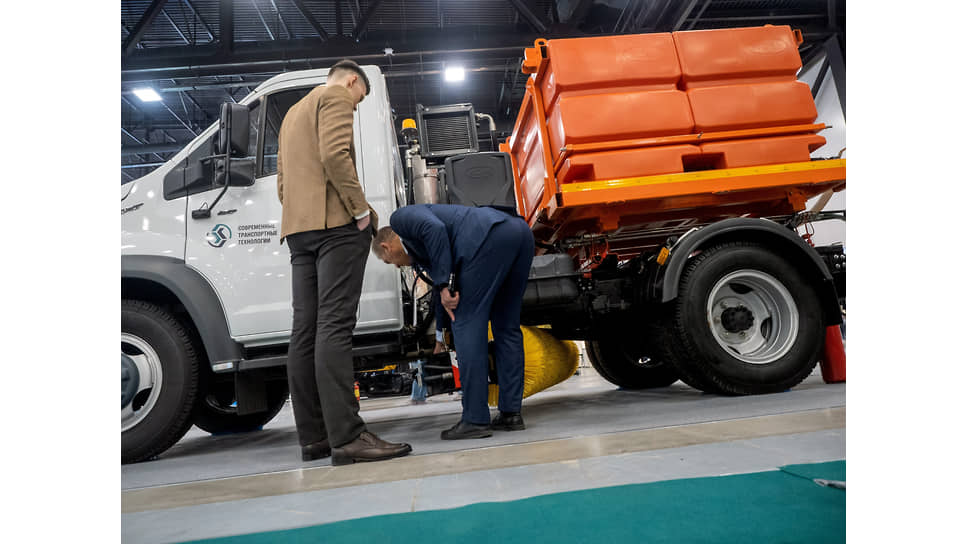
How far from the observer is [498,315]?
2.84 metres

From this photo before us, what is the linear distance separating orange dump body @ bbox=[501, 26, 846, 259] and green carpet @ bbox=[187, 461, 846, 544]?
1858 millimetres

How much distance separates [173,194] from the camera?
295 cm

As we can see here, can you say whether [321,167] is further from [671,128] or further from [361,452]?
[671,128]

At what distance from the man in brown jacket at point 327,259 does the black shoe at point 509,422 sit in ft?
2.16

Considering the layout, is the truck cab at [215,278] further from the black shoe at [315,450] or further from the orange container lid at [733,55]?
the orange container lid at [733,55]

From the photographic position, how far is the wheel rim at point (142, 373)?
2.71 meters

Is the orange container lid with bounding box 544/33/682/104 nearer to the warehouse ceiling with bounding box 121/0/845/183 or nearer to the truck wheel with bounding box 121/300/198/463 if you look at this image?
the truck wheel with bounding box 121/300/198/463

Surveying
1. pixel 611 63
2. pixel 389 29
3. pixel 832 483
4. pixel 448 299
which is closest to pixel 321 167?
pixel 448 299

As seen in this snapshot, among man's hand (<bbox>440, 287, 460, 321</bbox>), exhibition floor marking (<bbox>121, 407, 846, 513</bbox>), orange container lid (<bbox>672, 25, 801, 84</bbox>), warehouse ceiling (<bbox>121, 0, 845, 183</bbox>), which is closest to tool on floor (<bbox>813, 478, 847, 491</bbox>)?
exhibition floor marking (<bbox>121, 407, 846, 513</bbox>)

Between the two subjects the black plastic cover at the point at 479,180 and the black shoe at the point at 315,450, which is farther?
the black plastic cover at the point at 479,180

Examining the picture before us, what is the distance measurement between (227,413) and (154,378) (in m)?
1.48

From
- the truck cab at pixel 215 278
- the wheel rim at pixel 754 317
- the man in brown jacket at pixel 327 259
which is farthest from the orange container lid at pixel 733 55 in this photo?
the man in brown jacket at pixel 327 259

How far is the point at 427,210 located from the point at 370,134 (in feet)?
2.46

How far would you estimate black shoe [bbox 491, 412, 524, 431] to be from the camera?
2.68 m
